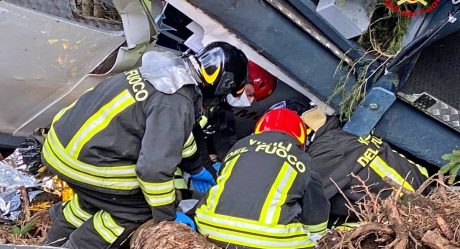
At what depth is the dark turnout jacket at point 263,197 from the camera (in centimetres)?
311

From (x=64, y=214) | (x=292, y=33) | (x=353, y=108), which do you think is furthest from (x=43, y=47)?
(x=353, y=108)

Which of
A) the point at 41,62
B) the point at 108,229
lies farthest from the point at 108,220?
the point at 41,62

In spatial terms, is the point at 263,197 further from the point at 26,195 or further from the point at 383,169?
the point at 26,195

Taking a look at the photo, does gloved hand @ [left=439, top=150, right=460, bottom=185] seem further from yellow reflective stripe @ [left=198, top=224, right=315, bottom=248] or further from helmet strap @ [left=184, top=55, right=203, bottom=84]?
helmet strap @ [left=184, top=55, right=203, bottom=84]

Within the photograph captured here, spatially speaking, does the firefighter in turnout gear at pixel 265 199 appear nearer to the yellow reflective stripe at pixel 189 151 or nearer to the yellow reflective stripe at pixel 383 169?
the yellow reflective stripe at pixel 189 151

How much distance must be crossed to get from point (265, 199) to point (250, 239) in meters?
0.19

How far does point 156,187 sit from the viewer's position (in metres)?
3.45

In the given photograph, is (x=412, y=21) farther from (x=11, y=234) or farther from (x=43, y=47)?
(x=11, y=234)

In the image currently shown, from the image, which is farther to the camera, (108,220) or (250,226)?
(108,220)

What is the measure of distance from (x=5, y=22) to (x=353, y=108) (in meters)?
2.09

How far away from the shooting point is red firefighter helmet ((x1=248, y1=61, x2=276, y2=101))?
4.35 metres

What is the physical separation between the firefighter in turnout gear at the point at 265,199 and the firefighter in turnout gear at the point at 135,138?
0.99 feet

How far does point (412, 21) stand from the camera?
150 inches

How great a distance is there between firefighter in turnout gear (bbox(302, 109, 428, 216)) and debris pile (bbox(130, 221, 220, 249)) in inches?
34.4
